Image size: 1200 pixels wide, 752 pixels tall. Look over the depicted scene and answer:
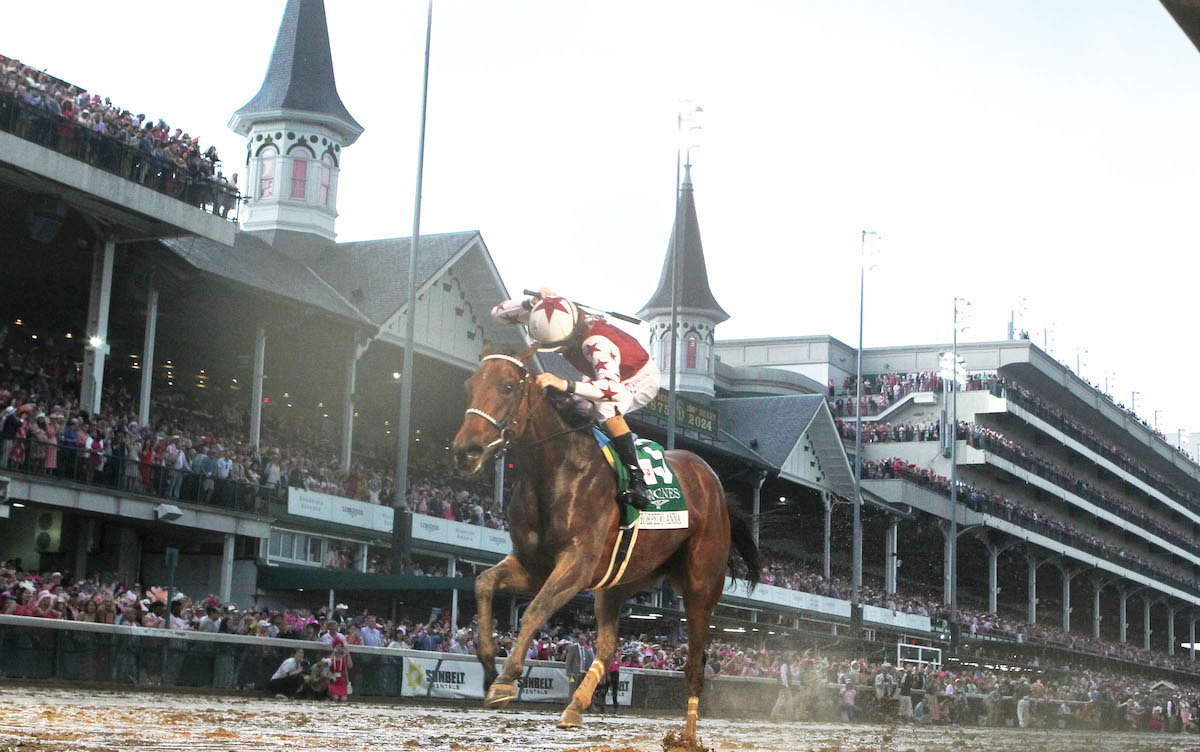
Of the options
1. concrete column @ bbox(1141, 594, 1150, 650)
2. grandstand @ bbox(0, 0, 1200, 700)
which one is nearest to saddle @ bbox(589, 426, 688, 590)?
grandstand @ bbox(0, 0, 1200, 700)

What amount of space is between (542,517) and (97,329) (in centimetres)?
2034

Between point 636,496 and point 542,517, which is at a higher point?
point 636,496

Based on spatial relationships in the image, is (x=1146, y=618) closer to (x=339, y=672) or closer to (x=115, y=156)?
(x=115, y=156)

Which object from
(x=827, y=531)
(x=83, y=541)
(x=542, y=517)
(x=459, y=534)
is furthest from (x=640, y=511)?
(x=827, y=531)

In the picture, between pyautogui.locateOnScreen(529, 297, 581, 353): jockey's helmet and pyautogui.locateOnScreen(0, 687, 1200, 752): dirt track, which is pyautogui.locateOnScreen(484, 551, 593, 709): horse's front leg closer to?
pyautogui.locateOnScreen(0, 687, 1200, 752): dirt track

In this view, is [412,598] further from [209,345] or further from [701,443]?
[701,443]

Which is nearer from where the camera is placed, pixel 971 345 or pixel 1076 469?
pixel 971 345

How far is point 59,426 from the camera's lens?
2609cm

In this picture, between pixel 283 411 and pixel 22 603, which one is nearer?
pixel 22 603

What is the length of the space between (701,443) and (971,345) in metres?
48.3

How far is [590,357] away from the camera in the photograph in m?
10.4

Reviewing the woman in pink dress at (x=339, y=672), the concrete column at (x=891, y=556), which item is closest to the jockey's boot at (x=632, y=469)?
the woman in pink dress at (x=339, y=672)

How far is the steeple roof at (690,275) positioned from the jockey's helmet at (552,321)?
6417cm

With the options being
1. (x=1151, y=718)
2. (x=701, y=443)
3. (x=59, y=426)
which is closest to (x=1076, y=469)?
(x=1151, y=718)
